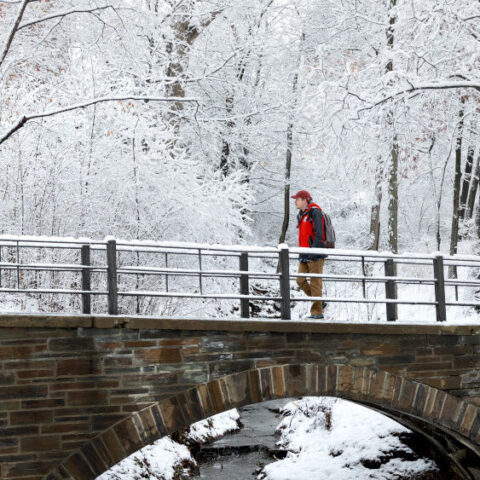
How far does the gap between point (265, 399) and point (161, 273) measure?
6.14ft

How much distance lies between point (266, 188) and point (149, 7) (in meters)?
8.72

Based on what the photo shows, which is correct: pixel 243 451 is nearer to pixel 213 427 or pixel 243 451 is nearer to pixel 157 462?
pixel 213 427

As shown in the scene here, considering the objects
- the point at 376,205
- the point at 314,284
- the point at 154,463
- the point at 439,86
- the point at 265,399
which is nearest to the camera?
the point at 265,399

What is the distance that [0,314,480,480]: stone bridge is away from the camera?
790cm

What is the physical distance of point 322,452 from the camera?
13125 mm

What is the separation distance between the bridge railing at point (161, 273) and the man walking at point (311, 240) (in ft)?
0.51

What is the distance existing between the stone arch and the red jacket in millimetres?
1577

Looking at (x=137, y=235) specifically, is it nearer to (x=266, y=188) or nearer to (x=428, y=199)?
(x=266, y=188)

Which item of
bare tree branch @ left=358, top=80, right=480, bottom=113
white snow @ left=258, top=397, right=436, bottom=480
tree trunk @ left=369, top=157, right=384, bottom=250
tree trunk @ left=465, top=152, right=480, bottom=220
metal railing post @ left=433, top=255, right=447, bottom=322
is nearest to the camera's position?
metal railing post @ left=433, top=255, right=447, bottom=322

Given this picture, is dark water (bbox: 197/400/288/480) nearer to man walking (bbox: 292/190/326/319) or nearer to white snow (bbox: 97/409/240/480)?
white snow (bbox: 97/409/240/480)

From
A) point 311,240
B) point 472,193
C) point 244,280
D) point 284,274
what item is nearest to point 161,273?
point 244,280

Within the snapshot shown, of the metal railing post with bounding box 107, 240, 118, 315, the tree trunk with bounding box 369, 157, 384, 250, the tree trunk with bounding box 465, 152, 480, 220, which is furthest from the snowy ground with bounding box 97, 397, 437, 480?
the tree trunk with bounding box 465, 152, 480, 220

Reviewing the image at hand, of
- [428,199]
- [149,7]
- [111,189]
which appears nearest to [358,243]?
[428,199]

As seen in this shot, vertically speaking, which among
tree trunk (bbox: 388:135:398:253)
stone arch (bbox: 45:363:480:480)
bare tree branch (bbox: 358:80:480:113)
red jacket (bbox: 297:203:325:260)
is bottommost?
stone arch (bbox: 45:363:480:480)
